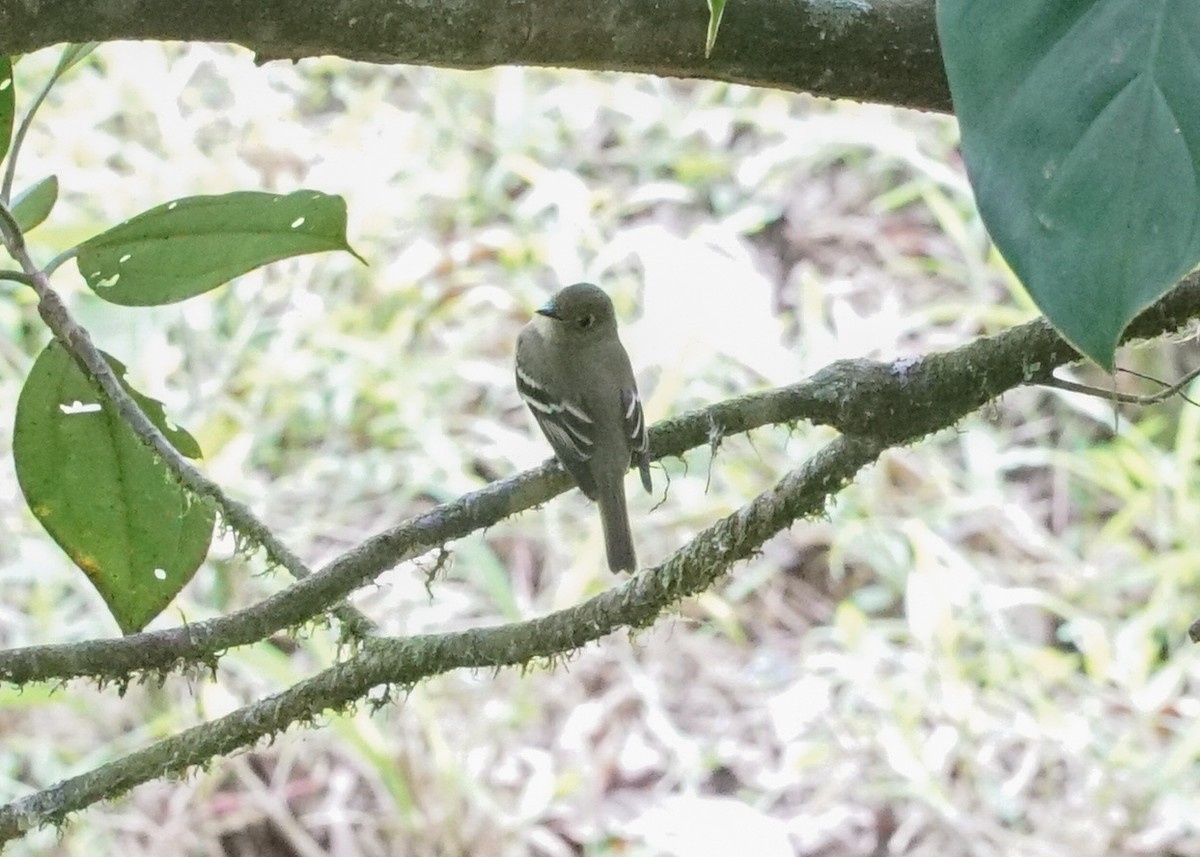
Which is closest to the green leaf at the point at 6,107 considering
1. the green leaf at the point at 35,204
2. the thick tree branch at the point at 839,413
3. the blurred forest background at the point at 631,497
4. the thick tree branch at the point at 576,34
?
the green leaf at the point at 35,204

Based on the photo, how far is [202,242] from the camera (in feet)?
4.89

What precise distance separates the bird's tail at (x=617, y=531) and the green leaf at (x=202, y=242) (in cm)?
109

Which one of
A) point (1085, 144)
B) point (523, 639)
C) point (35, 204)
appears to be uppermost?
point (35, 204)

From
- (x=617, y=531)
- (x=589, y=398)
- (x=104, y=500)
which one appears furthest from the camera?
(x=589, y=398)

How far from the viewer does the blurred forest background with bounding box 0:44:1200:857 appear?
3375 millimetres

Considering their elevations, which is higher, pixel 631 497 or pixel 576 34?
pixel 576 34

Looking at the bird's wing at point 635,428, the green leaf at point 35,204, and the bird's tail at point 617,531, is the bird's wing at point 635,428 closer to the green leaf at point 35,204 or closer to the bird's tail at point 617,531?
the bird's tail at point 617,531

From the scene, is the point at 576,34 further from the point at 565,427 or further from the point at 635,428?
the point at 565,427

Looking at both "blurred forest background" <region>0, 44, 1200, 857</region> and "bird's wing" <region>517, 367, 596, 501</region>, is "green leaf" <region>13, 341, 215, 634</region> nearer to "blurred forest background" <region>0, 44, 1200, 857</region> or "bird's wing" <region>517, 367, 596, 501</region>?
"bird's wing" <region>517, 367, 596, 501</region>

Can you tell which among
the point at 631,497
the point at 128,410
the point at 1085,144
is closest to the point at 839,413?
the point at 1085,144

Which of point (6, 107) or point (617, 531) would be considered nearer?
point (6, 107)

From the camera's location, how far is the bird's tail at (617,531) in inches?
97.0

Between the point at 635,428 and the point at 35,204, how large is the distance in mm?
1117

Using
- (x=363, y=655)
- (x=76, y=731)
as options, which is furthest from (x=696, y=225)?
(x=363, y=655)
